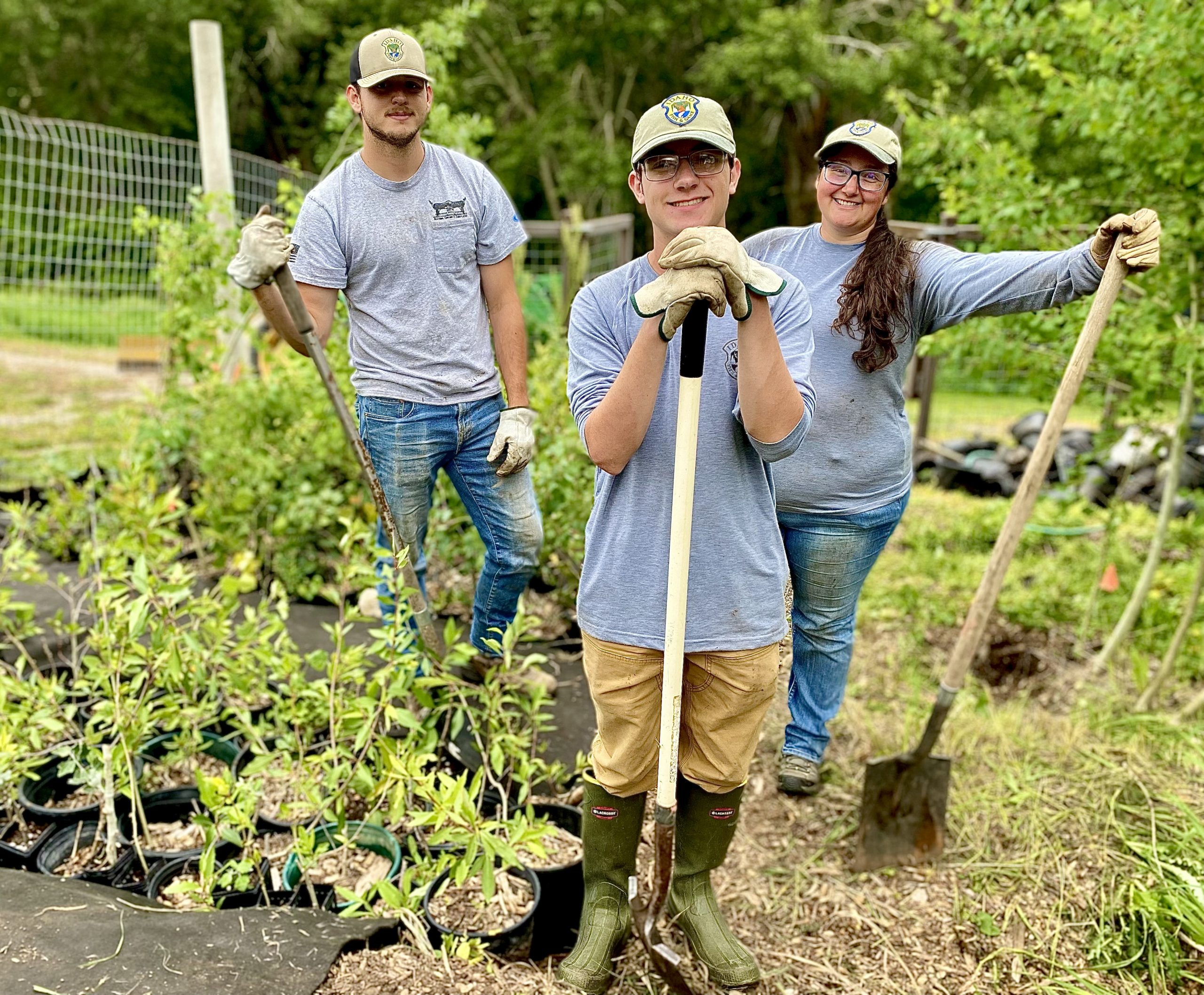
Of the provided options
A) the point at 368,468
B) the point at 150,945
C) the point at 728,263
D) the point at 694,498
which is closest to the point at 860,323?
the point at 694,498

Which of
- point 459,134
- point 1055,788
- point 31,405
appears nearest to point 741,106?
point 31,405

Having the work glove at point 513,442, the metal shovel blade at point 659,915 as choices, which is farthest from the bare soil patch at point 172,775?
the metal shovel blade at point 659,915

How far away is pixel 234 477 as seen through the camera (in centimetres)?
453

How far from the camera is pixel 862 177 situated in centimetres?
268

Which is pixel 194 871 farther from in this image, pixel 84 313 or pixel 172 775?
pixel 84 313

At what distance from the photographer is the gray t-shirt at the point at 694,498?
208cm

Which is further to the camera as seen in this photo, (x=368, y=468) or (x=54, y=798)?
(x=54, y=798)

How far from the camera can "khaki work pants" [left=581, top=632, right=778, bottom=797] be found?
2211 mm

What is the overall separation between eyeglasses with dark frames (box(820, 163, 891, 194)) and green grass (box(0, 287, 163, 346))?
529 centimetres

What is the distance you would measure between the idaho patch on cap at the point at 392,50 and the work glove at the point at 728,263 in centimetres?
124

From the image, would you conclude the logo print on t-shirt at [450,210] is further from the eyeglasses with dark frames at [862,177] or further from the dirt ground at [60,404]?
the dirt ground at [60,404]

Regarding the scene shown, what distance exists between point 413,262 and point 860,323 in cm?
122

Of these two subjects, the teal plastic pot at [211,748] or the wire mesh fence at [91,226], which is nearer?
the teal plastic pot at [211,748]

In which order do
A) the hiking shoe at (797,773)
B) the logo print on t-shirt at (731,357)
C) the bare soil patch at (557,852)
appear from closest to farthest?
1. the logo print on t-shirt at (731,357)
2. the bare soil patch at (557,852)
3. the hiking shoe at (797,773)
